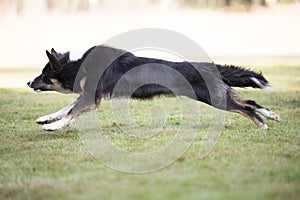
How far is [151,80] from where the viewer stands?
6816mm

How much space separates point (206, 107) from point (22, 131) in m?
3.23

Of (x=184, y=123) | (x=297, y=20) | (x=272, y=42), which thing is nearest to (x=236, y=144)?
(x=184, y=123)

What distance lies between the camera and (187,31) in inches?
993

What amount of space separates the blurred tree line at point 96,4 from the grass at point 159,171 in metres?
19.3

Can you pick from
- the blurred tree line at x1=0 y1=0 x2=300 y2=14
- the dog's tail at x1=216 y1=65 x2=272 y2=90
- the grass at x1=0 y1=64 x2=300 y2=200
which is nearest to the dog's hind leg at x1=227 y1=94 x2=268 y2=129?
the grass at x1=0 y1=64 x2=300 y2=200

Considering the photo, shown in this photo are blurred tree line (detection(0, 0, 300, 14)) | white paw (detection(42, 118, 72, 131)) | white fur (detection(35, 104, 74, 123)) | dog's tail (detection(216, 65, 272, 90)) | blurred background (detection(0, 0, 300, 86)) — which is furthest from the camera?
blurred tree line (detection(0, 0, 300, 14))

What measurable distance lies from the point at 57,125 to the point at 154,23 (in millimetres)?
19287

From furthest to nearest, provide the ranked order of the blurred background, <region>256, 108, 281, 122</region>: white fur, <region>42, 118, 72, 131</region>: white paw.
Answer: the blurred background → <region>256, 108, 281, 122</region>: white fur → <region>42, 118, 72, 131</region>: white paw

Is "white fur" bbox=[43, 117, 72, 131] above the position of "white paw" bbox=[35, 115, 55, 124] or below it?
above

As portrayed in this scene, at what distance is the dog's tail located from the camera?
6.97 m

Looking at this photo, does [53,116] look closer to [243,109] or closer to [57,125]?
[57,125]

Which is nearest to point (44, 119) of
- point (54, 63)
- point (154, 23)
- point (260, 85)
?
point (54, 63)

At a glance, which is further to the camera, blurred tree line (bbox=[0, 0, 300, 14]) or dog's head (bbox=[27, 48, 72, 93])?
blurred tree line (bbox=[0, 0, 300, 14])

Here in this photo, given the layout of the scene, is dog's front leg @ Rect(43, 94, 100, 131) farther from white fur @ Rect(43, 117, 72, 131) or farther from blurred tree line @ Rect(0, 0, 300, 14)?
blurred tree line @ Rect(0, 0, 300, 14)
